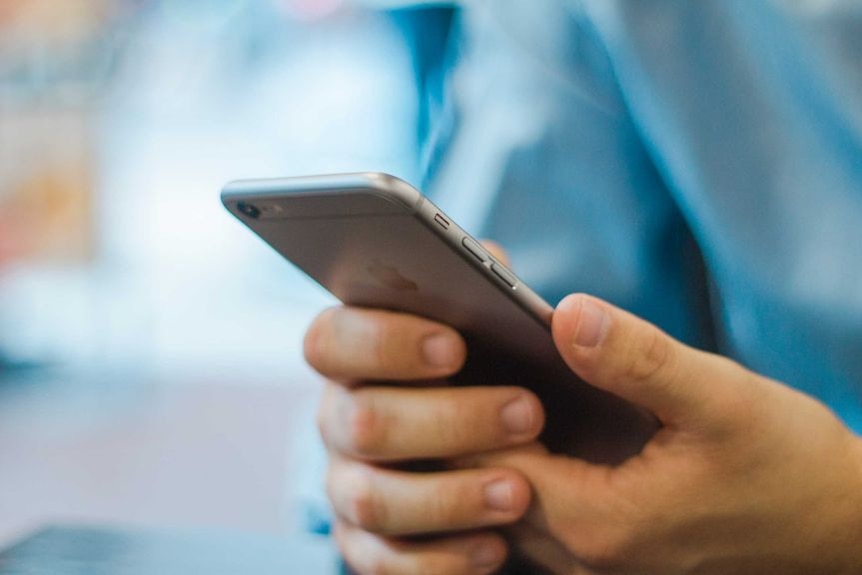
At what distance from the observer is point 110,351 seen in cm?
243

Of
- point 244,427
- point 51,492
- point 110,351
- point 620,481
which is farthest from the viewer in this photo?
point 110,351

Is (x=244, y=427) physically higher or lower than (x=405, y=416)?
lower

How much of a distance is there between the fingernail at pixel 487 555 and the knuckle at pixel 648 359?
10 cm

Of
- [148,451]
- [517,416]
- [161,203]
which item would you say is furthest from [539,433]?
[161,203]

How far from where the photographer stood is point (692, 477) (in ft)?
1.12

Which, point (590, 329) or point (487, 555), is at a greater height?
point (590, 329)

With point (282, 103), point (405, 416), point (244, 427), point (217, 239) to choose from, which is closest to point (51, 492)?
point (244, 427)

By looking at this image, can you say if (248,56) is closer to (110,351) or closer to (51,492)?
(110,351)

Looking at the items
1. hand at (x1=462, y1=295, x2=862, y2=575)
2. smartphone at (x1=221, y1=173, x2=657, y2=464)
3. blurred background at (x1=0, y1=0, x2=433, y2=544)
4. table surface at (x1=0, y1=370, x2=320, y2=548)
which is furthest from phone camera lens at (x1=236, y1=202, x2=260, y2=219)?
blurred background at (x1=0, y1=0, x2=433, y2=544)

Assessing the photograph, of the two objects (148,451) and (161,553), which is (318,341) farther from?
(148,451)

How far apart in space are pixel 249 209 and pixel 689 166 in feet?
0.80

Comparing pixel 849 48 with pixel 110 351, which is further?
pixel 110 351

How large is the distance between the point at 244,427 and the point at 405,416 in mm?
1764

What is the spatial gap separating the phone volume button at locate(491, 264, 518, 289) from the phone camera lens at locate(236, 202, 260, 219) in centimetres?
8
